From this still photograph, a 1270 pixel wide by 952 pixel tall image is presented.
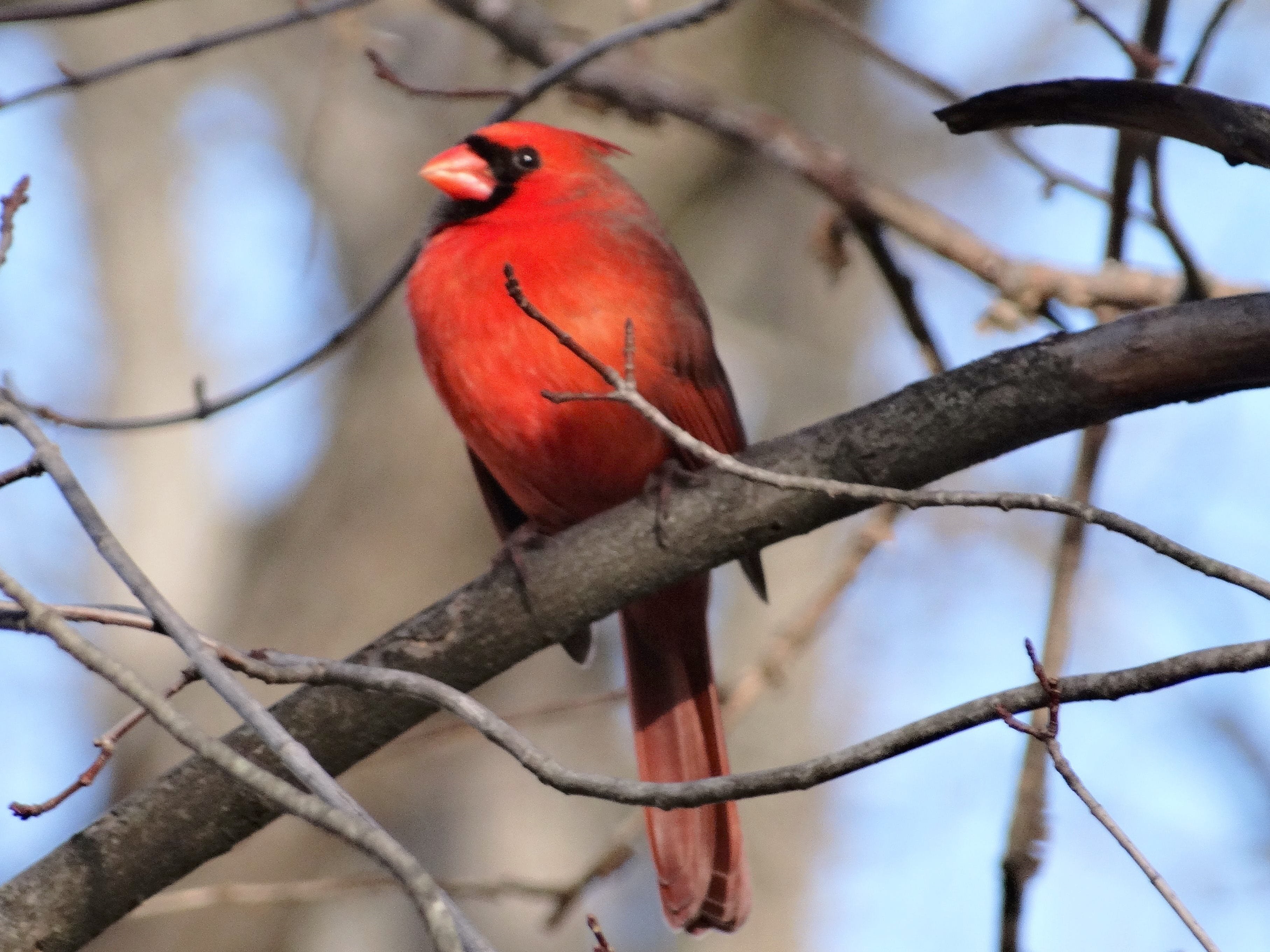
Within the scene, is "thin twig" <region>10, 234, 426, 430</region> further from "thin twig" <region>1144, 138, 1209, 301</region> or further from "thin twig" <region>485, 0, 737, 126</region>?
"thin twig" <region>1144, 138, 1209, 301</region>

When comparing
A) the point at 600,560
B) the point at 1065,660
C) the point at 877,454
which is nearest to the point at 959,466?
the point at 877,454

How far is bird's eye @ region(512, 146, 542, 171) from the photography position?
123 inches

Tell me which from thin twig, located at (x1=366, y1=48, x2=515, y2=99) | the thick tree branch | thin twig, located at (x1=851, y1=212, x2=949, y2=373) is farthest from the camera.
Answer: thin twig, located at (x1=851, y1=212, x2=949, y2=373)

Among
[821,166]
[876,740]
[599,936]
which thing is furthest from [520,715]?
[876,740]

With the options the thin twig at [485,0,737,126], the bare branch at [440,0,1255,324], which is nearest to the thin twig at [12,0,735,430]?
the thin twig at [485,0,737,126]

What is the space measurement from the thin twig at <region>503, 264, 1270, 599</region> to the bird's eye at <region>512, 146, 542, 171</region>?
1.34m

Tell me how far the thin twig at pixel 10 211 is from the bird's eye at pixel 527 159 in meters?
1.19

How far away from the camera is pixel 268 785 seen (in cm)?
129

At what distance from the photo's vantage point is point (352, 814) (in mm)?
1312

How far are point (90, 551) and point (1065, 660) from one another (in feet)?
14.2

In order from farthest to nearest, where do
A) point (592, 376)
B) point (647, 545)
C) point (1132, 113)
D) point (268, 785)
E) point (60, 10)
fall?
point (592, 376) → point (60, 10) → point (647, 545) → point (1132, 113) → point (268, 785)

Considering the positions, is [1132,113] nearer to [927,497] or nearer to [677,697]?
[927,497]

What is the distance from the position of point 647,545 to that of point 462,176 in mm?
→ 1206

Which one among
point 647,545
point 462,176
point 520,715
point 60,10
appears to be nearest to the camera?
point 647,545
